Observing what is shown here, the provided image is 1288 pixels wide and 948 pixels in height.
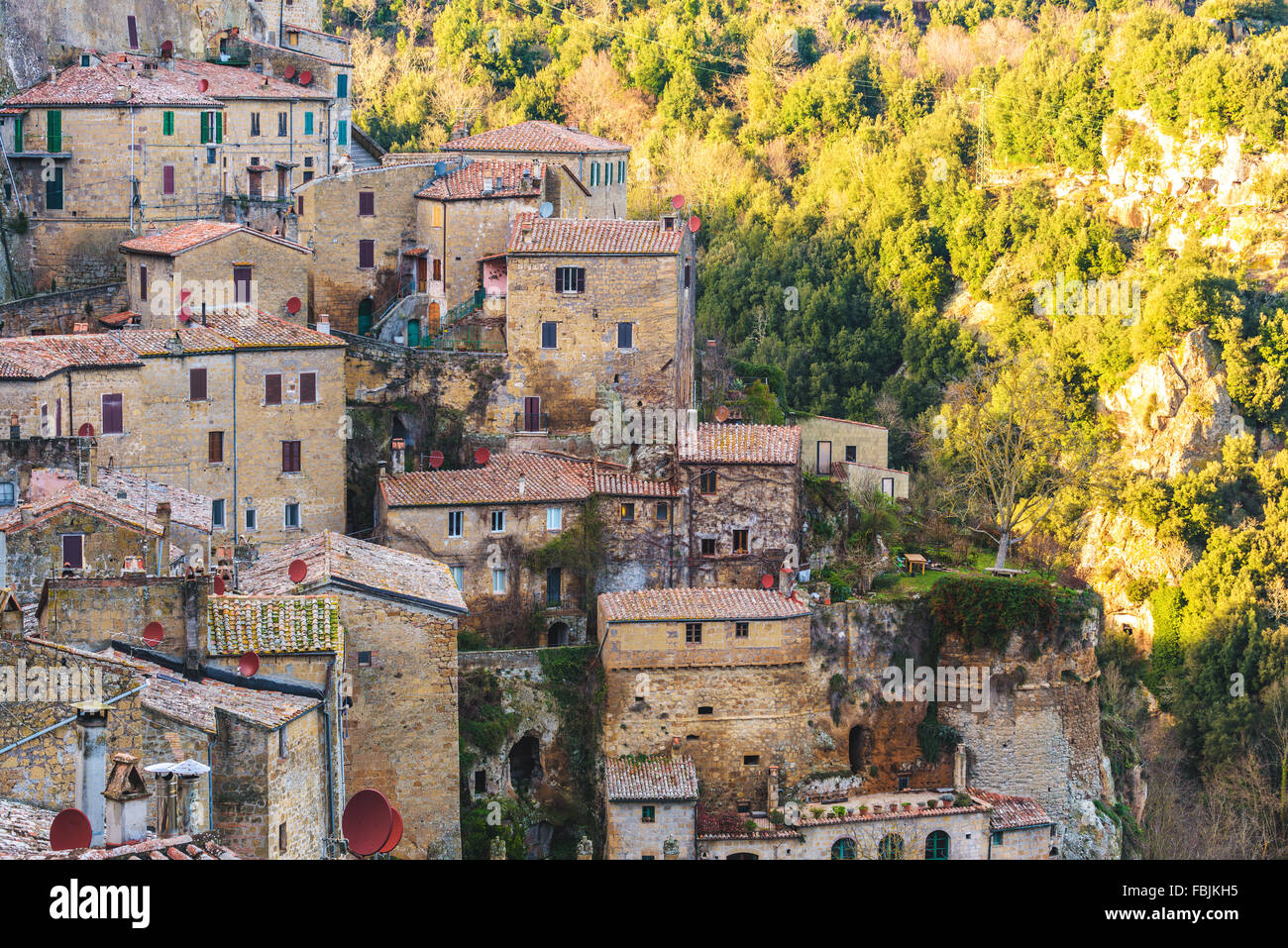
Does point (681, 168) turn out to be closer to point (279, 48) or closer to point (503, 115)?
point (503, 115)

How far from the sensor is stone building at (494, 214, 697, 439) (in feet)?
131

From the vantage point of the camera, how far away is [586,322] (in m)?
40.0

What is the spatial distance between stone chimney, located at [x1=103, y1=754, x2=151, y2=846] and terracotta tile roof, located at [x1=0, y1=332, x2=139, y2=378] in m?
17.4

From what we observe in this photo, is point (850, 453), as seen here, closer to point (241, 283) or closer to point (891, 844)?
point (891, 844)

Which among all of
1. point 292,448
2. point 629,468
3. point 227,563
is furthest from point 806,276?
point 227,563

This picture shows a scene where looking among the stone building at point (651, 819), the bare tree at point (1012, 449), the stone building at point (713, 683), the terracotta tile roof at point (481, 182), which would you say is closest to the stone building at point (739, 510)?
the stone building at point (713, 683)

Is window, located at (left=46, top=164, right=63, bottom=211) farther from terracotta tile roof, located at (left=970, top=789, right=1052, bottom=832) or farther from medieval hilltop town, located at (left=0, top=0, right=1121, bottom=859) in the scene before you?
terracotta tile roof, located at (left=970, top=789, right=1052, bottom=832)

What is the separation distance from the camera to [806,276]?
62.3 meters

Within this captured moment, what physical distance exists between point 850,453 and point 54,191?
22357 millimetres

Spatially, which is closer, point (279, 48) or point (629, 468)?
point (629, 468)

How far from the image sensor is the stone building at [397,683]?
28.8m

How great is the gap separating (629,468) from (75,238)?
622 inches

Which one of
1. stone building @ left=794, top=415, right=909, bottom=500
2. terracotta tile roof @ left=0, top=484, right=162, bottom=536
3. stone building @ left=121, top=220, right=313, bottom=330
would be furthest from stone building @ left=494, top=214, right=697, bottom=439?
terracotta tile roof @ left=0, top=484, right=162, bottom=536

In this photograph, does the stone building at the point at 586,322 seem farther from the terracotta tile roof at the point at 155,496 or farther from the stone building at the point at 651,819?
the stone building at the point at 651,819
